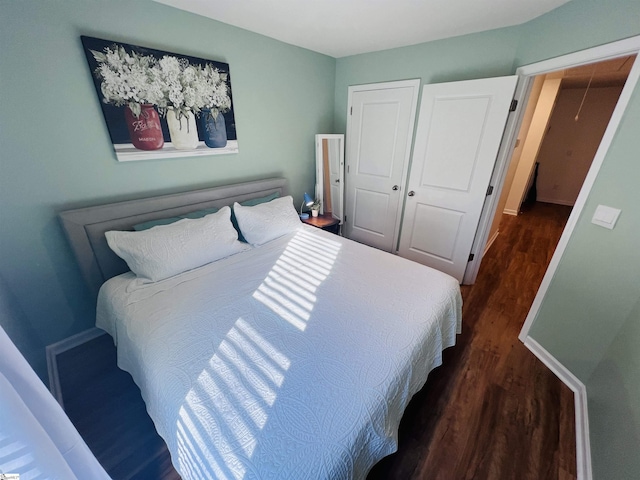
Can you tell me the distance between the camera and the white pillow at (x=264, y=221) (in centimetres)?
213

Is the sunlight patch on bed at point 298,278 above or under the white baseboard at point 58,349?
above

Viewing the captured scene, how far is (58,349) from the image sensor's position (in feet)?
5.84

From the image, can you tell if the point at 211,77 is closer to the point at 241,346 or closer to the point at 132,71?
the point at 132,71

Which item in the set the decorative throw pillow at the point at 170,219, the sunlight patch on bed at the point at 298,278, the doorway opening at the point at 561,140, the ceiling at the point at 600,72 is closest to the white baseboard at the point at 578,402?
the sunlight patch on bed at the point at 298,278

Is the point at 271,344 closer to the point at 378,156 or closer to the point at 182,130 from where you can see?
the point at 182,130

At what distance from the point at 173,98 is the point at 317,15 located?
123 centimetres

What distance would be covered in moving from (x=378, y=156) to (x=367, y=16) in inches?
52.2

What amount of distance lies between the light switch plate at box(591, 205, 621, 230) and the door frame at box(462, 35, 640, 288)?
0.09 meters

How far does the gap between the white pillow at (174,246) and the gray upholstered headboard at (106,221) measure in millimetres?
150

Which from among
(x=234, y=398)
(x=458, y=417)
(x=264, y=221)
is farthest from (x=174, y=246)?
(x=458, y=417)

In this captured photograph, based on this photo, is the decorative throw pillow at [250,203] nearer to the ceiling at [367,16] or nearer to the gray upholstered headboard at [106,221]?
the gray upholstered headboard at [106,221]

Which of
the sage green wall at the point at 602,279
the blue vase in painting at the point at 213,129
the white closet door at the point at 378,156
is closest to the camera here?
the sage green wall at the point at 602,279

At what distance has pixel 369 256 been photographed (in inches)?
76.9

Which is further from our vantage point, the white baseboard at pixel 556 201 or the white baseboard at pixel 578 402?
the white baseboard at pixel 556 201
